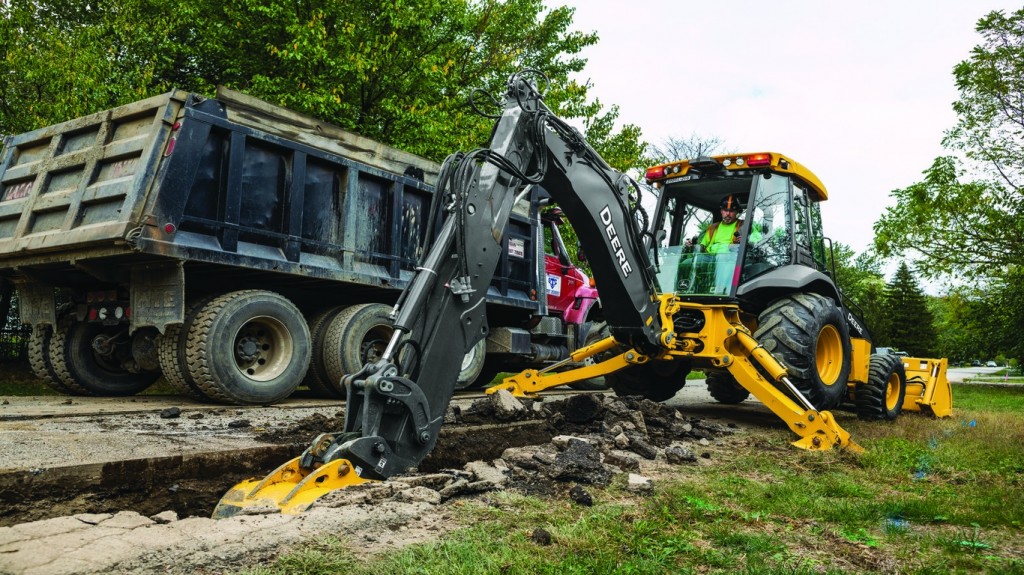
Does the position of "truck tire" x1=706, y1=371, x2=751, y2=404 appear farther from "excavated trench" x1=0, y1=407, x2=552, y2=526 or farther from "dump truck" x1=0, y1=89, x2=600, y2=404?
"excavated trench" x1=0, y1=407, x2=552, y2=526

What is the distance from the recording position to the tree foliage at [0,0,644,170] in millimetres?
12102

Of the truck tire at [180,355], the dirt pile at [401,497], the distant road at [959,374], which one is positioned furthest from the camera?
the distant road at [959,374]

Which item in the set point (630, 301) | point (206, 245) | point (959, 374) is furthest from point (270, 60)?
point (959, 374)

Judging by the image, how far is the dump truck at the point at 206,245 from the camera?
6.54 m

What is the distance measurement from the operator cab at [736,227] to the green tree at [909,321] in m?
29.0

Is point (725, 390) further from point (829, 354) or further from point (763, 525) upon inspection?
point (763, 525)

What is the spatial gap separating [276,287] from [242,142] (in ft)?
5.60

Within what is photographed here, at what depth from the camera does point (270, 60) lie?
14164 millimetres

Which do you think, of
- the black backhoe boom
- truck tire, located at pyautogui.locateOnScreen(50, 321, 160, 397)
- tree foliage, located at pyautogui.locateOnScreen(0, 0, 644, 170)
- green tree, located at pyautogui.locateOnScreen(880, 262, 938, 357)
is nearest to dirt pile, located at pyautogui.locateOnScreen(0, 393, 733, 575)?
the black backhoe boom

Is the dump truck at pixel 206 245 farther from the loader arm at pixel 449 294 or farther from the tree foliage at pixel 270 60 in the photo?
the tree foliage at pixel 270 60

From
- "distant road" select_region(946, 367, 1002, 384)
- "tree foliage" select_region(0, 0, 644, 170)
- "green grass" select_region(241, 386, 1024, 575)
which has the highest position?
Result: "tree foliage" select_region(0, 0, 644, 170)

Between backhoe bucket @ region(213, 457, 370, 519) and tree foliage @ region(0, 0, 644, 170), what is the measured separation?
8774 mm

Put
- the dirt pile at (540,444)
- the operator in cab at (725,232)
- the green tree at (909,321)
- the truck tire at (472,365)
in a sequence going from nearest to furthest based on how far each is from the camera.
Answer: the dirt pile at (540,444), the operator in cab at (725,232), the truck tire at (472,365), the green tree at (909,321)

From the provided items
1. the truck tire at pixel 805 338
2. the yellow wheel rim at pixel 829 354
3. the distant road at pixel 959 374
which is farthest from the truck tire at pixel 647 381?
the distant road at pixel 959 374
